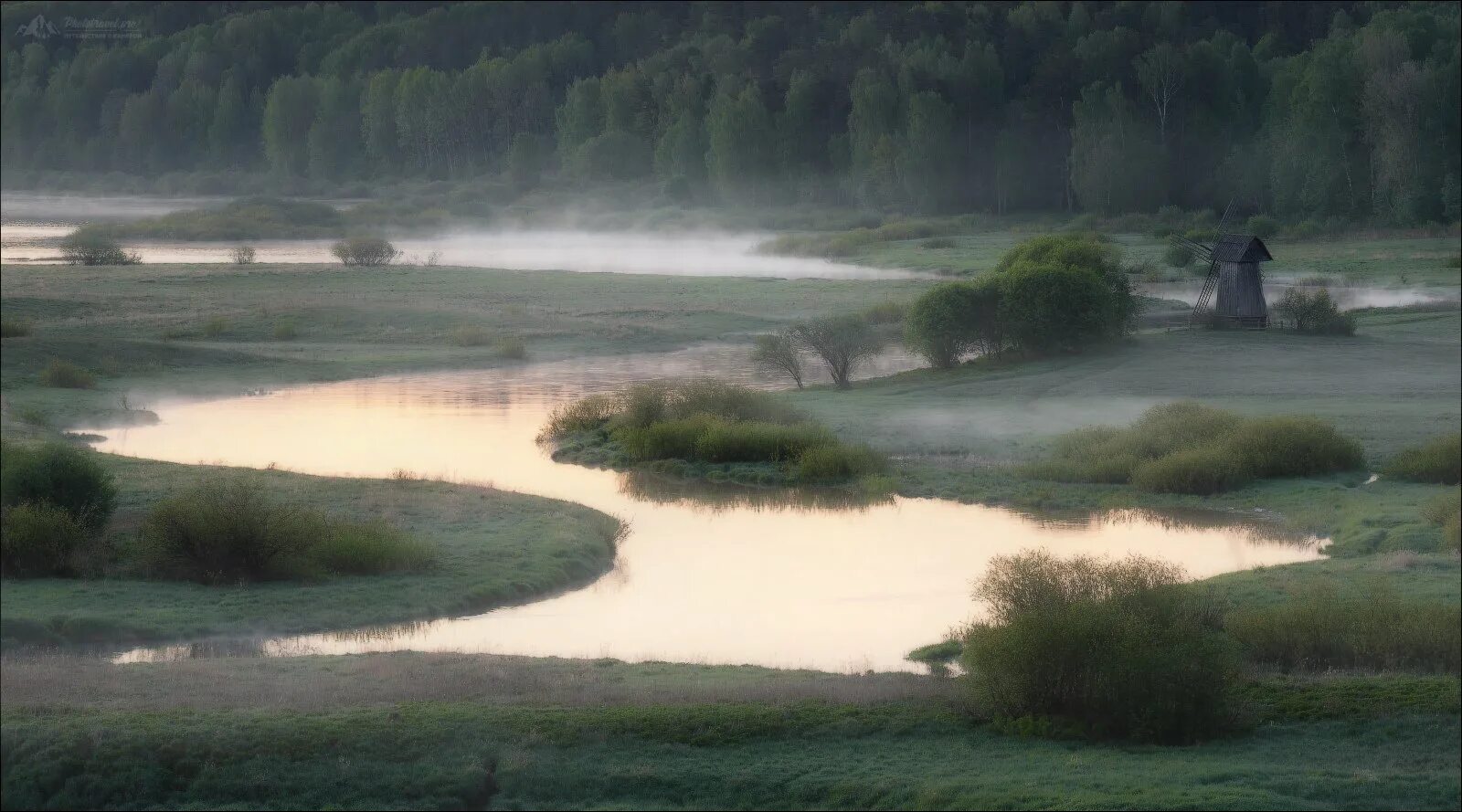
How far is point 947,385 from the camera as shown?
35.1 meters

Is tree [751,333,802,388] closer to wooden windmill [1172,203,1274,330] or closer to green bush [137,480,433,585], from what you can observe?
wooden windmill [1172,203,1274,330]

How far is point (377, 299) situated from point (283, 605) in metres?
35.0

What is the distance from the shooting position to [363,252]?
2576 inches

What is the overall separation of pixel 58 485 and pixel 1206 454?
51.8 feet

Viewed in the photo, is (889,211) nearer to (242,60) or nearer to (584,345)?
(584,345)

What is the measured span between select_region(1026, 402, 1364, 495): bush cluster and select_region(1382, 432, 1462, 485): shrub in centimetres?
78

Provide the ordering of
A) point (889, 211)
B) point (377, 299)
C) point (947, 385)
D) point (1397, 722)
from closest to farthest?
point (1397, 722) < point (947, 385) < point (377, 299) < point (889, 211)

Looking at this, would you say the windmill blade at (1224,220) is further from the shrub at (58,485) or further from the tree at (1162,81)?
the shrub at (58,485)

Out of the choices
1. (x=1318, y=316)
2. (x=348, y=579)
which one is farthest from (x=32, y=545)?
(x=1318, y=316)

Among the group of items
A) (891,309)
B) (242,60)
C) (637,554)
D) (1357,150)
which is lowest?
(637,554)

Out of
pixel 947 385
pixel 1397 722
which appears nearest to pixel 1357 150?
pixel 947 385

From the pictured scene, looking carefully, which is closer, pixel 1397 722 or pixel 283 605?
pixel 1397 722

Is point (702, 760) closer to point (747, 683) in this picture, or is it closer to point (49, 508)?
point (747, 683)

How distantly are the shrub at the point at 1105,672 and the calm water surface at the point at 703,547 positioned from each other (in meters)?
3.33
